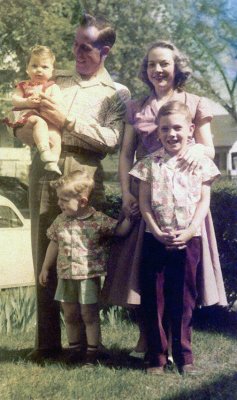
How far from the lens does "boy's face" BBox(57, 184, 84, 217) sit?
2.79 m

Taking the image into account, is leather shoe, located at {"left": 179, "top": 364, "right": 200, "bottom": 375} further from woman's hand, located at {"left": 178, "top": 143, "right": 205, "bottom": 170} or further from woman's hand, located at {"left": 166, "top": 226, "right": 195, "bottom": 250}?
woman's hand, located at {"left": 178, "top": 143, "right": 205, "bottom": 170}

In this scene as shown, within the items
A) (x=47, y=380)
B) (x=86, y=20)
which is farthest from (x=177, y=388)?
(x=86, y=20)

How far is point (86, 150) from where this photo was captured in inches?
114

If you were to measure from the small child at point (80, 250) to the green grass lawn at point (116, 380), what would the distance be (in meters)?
0.13

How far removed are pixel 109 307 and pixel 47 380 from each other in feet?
4.16

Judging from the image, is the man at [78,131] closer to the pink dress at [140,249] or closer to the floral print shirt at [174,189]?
the pink dress at [140,249]

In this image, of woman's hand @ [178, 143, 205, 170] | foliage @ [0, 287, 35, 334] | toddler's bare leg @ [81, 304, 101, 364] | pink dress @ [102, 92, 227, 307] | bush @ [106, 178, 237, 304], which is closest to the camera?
woman's hand @ [178, 143, 205, 170]

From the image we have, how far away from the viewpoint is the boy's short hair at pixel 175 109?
2619 millimetres

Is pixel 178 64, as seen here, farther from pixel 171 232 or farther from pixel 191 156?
pixel 171 232

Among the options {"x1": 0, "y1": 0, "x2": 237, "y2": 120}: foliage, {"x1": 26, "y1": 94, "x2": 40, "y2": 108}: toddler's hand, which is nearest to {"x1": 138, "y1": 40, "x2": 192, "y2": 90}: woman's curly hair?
{"x1": 0, "y1": 0, "x2": 237, "y2": 120}: foliage

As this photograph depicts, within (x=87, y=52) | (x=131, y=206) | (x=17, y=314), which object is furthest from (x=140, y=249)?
(x=17, y=314)

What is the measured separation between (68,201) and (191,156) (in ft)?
1.72

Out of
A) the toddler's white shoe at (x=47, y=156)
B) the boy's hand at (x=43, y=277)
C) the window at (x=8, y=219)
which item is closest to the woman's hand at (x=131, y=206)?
the toddler's white shoe at (x=47, y=156)

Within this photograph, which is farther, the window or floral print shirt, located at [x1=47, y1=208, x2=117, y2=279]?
the window
